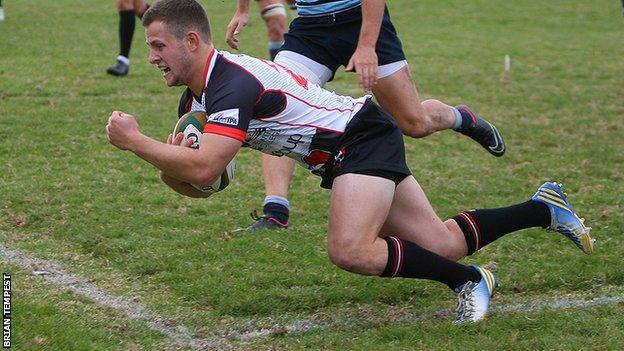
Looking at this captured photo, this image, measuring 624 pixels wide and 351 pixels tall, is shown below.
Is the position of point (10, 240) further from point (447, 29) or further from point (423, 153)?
point (447, 29)

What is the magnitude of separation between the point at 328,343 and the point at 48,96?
6.30 metres

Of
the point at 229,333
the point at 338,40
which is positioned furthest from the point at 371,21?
the point at 229,333

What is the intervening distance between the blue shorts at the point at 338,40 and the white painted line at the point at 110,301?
181 cm

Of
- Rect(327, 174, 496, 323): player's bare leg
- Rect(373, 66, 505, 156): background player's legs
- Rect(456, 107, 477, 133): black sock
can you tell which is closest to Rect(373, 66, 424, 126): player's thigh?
Rect(373, 66, 505, 156): background player's legs

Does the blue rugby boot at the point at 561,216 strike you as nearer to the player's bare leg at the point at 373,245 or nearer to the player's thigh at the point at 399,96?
the player's bare leg at the point at 373,245

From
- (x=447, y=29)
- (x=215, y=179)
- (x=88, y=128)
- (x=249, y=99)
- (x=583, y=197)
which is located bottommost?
(x=447, y=29)

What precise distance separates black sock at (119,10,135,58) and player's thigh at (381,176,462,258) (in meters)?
7.02

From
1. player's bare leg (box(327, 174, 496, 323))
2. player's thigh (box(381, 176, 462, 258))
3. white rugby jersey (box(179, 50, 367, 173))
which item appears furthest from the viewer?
player's thigh (box(381, 176, 462, 258))

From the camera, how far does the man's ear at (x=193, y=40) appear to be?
451 cm

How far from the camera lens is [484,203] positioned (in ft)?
23.2

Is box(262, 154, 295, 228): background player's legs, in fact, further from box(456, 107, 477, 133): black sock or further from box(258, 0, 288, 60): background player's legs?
box(258, 0, 288, 60): background player's legs

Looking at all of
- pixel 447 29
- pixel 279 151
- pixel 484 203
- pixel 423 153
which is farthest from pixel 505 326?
pixel 447 29

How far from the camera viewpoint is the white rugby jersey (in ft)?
14.4

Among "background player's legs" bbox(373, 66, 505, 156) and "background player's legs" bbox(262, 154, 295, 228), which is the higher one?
"background player's legs" bbox(373, 66, 505, 156)
